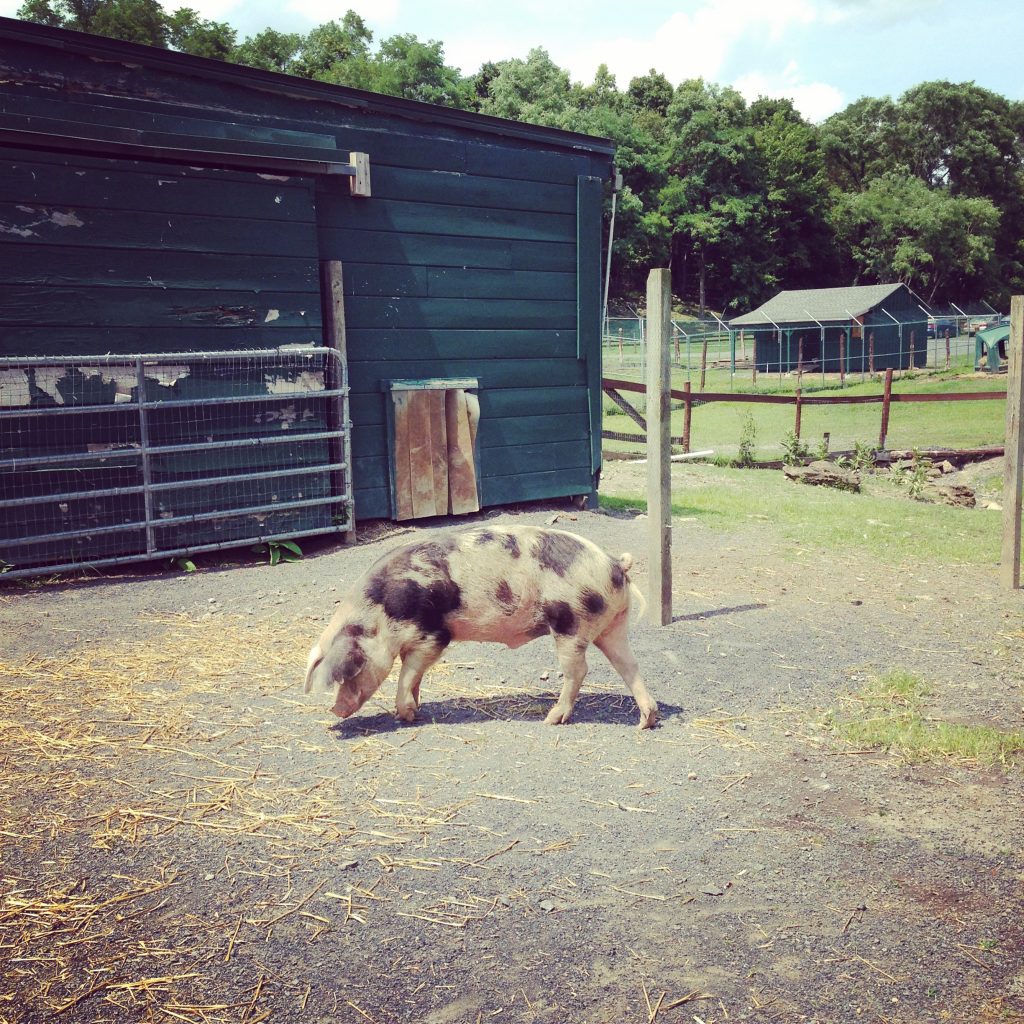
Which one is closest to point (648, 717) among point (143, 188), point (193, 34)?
point (143, 188)

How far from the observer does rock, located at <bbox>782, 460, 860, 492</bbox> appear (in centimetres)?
1492

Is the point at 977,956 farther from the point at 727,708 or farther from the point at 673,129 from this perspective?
the point at 673,129

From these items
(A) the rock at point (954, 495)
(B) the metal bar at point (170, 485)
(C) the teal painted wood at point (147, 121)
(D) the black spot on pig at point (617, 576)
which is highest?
(C) the teal painted wood at point (147, 121)

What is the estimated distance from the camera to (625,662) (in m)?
4.90

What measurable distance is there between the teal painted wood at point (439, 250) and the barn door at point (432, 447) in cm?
131

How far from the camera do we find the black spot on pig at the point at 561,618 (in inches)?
181

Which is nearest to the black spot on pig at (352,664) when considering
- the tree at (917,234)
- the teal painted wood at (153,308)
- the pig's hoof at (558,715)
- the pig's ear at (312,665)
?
the pig's ear at (312,665)

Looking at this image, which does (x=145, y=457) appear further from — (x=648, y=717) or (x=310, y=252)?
(x=648, y=717)

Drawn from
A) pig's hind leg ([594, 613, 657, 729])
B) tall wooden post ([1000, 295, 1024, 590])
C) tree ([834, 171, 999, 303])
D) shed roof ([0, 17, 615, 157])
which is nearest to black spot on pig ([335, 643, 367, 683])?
pig's hind leg ([594, 613, 657, 729])

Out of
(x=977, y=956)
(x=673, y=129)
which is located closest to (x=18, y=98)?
(x=977, y=956)

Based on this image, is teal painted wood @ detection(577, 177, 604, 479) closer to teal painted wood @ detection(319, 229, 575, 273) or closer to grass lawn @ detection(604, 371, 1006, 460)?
teal painted wood @ detection(319, 229, 575, 273)

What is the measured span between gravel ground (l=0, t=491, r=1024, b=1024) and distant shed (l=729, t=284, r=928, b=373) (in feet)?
131

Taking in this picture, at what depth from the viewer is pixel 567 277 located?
1152 cm

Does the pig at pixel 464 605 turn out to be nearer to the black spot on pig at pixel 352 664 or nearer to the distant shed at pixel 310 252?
the black spot on pig at pixel 352 664
